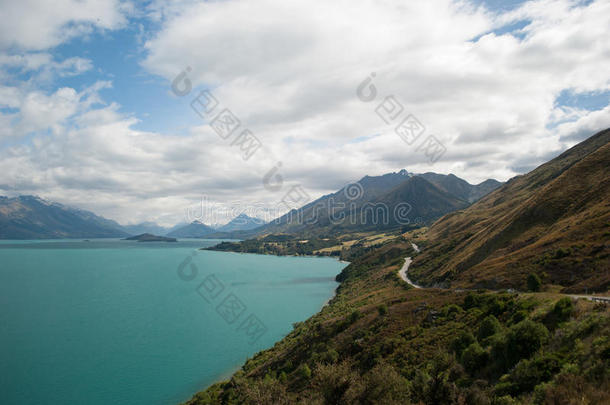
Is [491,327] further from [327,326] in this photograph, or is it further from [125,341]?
[125,341]

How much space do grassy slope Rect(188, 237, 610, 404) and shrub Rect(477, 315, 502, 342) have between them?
492 mm

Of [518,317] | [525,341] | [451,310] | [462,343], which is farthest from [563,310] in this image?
[451,310]

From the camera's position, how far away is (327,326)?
5594 cm

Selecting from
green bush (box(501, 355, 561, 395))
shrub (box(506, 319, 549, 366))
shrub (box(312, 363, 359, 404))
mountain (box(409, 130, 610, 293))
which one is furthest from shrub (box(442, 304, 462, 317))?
green bush (box(501, 355, 561, 395))

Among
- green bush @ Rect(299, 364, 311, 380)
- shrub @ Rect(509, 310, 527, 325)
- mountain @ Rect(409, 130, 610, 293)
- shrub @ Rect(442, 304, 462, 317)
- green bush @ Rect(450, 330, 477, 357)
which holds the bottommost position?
mountain @ Rect(409, 130, 610, 293)

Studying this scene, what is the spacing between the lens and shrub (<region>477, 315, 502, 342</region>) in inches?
1160

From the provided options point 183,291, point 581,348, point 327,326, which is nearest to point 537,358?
point 581,348

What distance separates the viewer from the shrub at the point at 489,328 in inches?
1160

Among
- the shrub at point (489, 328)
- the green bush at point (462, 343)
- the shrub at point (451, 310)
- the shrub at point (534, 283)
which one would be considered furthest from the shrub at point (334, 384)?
the shrub at point (534, 283)

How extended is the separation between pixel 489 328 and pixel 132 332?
8148cm

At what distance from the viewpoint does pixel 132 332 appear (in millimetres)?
79062

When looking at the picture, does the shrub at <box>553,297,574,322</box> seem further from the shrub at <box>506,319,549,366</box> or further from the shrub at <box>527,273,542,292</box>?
the shrub at <box>527,273,542,292</box>

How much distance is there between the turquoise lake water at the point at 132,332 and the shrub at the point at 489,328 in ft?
150

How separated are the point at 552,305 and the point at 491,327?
19.0 feet
